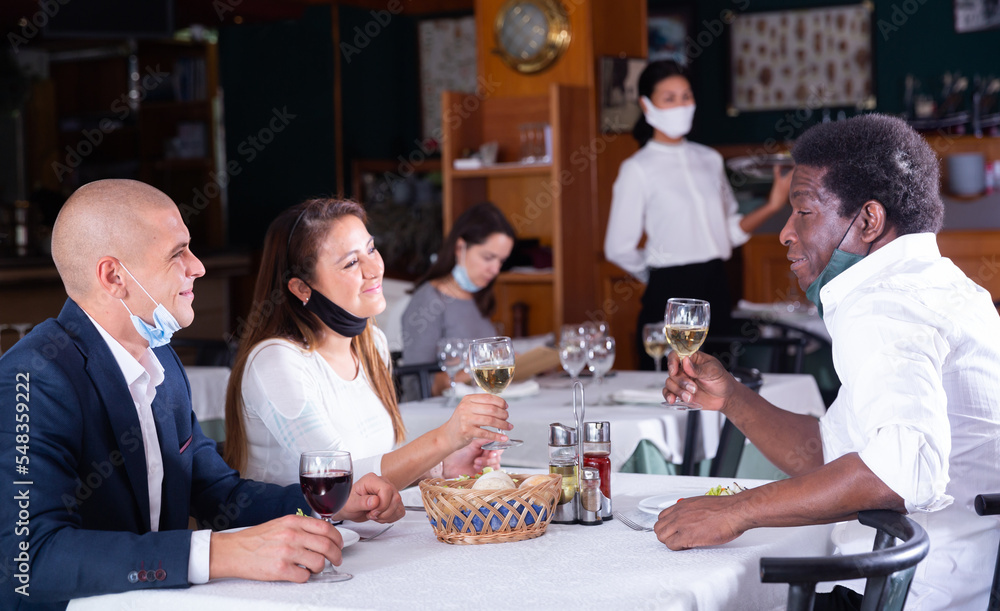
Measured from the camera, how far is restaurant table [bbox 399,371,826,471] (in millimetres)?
3072

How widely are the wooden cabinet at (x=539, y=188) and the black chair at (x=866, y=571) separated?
414 centimetres

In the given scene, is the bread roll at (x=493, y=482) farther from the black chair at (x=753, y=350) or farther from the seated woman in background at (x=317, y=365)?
the black chair at (x=753, y=350)

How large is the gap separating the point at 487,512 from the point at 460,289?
98.7 inches

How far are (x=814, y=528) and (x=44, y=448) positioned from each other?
3.85ft

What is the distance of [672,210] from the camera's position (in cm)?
488

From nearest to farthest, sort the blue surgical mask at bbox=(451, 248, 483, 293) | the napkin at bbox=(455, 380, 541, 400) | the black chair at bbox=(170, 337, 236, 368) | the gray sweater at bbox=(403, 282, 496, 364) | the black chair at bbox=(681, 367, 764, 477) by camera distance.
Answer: the black chair at bbox=(681, 367, 764, 477), the napkin at bbox=(455, 380, 541, 400), the gray sweater at bbox=(403, 282, 496, 364), the blue surgical mask at bbox=(451, 248, 483, 293), the black chair at bbox=(170, 337, 236, 368)

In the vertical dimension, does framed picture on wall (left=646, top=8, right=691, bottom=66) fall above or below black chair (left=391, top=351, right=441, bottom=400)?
above

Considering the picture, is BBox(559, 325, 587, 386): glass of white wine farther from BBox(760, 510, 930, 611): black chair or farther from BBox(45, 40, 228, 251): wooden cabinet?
BBox(45, 40, 228, 251): wooden cabinet

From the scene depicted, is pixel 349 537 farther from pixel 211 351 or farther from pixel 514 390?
pixel 211 351

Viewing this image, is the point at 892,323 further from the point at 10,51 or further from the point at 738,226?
the point at 10,51

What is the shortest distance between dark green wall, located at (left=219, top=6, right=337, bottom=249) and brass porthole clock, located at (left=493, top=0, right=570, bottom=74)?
2796 mm

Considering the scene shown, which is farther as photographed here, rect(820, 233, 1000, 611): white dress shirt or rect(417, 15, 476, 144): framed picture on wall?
rect(417, 15, 476, 144): framed picture on wall

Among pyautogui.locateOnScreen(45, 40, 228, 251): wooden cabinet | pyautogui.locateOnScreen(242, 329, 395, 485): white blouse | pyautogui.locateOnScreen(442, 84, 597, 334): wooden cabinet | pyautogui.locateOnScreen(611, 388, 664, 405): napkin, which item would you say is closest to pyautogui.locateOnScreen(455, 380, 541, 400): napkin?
pyautogui.locateOnScreen(611, 388, 664, 405): napkin

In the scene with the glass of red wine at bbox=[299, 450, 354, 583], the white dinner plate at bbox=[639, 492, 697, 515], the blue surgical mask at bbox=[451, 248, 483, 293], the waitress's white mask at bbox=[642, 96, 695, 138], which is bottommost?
the white dinner plate at bbox=[639, 492, 697, 515]
